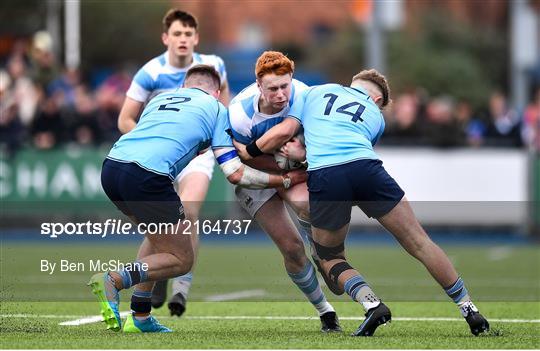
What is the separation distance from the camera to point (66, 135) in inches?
844

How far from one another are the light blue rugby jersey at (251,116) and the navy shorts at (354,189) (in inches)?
22.0

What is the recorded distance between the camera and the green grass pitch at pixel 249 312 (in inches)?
331

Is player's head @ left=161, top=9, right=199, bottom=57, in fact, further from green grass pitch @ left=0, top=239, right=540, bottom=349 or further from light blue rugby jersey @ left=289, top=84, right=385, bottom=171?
light blue rugby jersey @ left=289, top=84, right=385, bottom=171

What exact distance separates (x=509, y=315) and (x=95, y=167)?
37.5 ft

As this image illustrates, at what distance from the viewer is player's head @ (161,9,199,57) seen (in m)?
10.9

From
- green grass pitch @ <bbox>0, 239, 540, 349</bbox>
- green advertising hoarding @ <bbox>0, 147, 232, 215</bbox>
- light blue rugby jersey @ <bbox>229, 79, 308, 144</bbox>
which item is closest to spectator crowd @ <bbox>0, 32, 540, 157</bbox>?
green advertising hoarding @ <bbox>0, 147, 232, 215</bbox>

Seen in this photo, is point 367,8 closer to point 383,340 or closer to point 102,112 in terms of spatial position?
point 102,112

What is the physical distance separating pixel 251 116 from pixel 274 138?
1.03 ft

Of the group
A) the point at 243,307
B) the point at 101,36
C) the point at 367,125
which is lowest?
the point at 101,36

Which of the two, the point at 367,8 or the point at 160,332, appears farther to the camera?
the point at 367,8

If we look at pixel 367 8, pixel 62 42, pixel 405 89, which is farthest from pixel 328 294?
pixel 62 42

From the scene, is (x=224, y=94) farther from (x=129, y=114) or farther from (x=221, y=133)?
(x=221, y=133)

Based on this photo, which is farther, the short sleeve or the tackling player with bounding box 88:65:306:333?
the short sleeve

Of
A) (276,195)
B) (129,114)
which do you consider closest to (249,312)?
(276,195)
